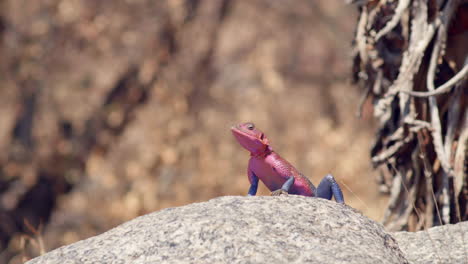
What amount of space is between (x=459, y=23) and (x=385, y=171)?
136cm

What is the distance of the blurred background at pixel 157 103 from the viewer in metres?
10.4

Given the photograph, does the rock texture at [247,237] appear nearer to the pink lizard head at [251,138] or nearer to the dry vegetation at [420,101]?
the pink lizard head at [251,138]

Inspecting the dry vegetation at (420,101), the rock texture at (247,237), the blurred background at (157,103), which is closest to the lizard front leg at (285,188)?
the rock texture at (247,237)

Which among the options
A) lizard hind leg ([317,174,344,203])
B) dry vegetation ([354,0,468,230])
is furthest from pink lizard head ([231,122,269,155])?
dry vegetation ([354,0,468,230])

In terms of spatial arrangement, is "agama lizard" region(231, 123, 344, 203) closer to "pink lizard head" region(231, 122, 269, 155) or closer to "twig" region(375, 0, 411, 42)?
"pink lizard head" region(231, 122, 269, 155)

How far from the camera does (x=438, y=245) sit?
3.52 metres

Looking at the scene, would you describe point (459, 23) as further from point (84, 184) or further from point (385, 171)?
point (84, 184)

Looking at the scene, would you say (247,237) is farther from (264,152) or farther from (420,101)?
(420,101)

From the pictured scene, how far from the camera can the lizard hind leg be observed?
146 inches

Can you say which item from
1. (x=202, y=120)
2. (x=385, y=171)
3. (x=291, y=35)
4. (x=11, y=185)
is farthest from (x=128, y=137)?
(x=385, y=171)

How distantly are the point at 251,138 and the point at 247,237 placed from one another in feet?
3.30

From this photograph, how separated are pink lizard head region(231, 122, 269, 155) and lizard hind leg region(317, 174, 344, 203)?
388mm

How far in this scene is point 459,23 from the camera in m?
5.18

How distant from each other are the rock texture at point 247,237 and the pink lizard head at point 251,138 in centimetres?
58
